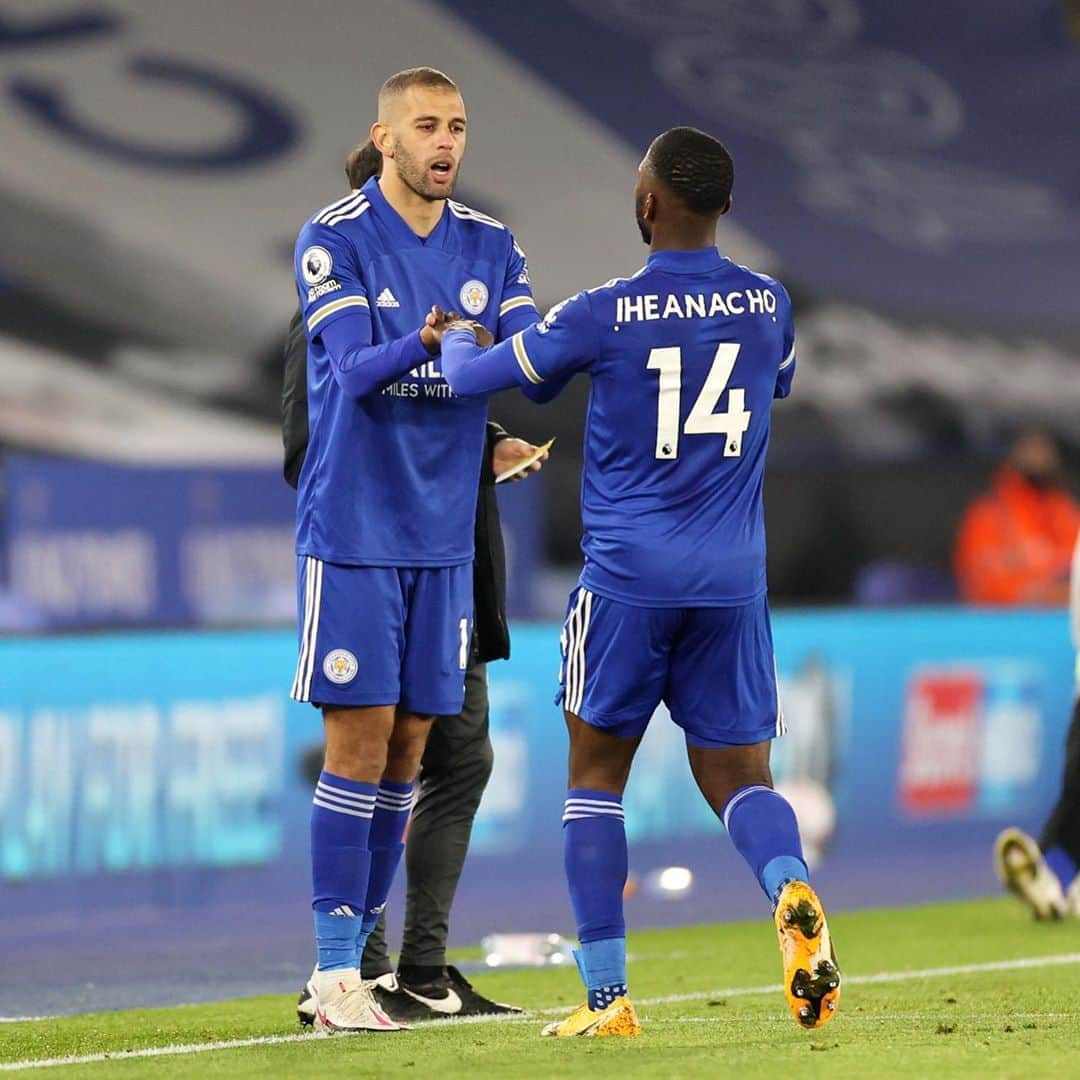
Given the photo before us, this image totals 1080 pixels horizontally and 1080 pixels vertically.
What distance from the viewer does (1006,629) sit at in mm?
10445

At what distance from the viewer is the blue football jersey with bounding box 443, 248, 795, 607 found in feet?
14.6

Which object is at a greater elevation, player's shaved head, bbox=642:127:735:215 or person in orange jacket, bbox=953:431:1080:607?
player's shaved head, bbox=642:127:735:215

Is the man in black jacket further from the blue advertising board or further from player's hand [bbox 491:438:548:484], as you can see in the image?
the blue advertising board

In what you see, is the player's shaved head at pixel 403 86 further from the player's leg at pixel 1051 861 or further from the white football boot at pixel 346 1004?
the player's leg at pixel 1051 861

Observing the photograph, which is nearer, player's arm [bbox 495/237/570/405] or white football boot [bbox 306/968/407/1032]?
white football boot [bbox 306/968/407/1032]

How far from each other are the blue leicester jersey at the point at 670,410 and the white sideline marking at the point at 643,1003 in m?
1.29

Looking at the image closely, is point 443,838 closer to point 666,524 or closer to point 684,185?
point 666,524

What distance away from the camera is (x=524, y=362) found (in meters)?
4.48

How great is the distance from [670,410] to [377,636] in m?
0.89

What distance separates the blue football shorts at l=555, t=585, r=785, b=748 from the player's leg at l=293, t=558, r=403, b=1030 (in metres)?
0.46

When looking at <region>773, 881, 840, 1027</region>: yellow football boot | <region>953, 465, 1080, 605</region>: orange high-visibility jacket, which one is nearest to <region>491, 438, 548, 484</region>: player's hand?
<region>773, 881, 840, 1027</region>: yellow football boot

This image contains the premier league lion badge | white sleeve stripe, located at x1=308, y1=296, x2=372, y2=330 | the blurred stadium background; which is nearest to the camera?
white sleeve stripe, located at x1=308, y1=296, x2=372, y2=330

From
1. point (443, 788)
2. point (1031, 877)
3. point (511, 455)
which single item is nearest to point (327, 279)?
point (511, 455)

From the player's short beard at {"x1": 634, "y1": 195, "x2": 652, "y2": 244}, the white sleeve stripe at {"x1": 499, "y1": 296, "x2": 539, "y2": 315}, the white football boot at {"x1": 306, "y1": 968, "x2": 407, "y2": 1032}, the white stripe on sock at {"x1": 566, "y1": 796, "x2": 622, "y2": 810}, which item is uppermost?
the player's short beard at {"x1": 634, "y1": 195, "x2": 652, "y2": 244}
